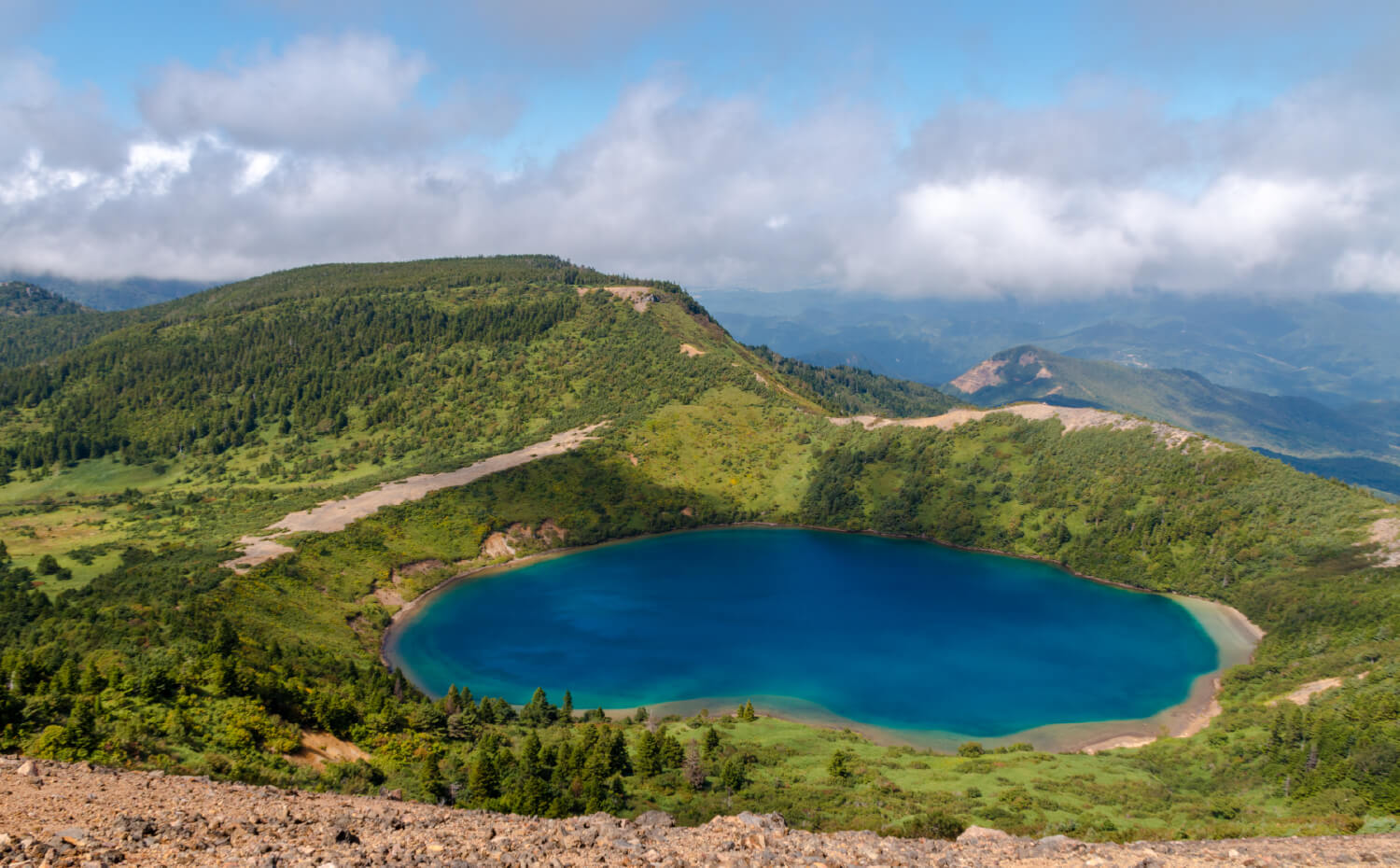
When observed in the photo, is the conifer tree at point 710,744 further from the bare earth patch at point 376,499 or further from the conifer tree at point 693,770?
the bare earth patch at point 376,499

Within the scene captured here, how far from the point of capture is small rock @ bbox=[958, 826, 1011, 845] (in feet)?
102

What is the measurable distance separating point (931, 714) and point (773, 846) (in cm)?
5468

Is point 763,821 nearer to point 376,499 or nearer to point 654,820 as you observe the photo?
point 654,820

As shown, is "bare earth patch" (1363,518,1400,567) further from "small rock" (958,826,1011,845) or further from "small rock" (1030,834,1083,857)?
"small rock" (1030,834,1083,857)

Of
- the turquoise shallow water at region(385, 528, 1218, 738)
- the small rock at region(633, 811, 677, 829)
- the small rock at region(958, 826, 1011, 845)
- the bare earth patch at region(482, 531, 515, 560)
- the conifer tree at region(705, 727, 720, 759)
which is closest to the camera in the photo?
the small rock at region(958, 826, 1011, 845)

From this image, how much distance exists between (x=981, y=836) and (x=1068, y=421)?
5844 inches

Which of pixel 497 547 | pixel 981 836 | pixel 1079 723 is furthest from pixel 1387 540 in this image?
pixel 497 547

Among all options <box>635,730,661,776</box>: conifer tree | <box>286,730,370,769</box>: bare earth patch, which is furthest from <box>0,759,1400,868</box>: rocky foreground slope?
<box>635,730,661,776</box>: conifer tree

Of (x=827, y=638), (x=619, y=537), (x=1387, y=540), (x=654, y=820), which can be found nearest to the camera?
(x=654, y=820)

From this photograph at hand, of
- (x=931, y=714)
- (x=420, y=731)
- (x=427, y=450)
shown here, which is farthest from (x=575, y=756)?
(x=427, y=450)

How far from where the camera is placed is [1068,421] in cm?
16100

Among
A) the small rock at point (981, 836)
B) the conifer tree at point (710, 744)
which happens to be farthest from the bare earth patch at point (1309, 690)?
the conifer tree at point (710, 744)

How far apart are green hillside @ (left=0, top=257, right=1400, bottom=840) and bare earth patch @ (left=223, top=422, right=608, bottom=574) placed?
144 inches

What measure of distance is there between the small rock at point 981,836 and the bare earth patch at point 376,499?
9359cm
